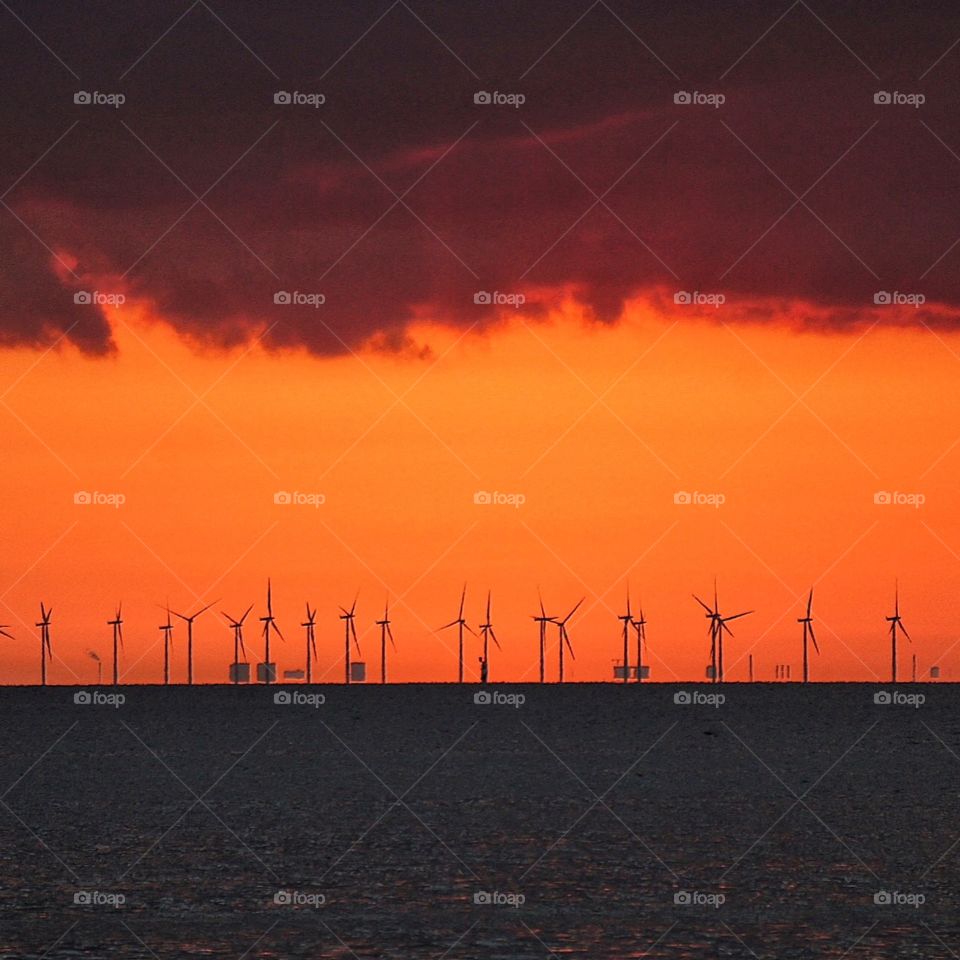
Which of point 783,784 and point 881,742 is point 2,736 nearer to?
point 881,742

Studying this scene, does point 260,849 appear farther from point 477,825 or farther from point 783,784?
point 783,784

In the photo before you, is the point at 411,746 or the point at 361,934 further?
the point at 411,746

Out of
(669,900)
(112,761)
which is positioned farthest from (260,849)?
(112,761)

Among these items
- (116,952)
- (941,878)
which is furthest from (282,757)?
(116,952)

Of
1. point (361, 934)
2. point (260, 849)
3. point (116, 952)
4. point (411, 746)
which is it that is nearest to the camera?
point (116, 952)

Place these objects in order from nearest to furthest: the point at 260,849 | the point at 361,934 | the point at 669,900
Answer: the point at 361,934 < the point at 669,900 < the point at 260,849

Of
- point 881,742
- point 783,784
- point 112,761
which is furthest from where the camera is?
point 881,742
